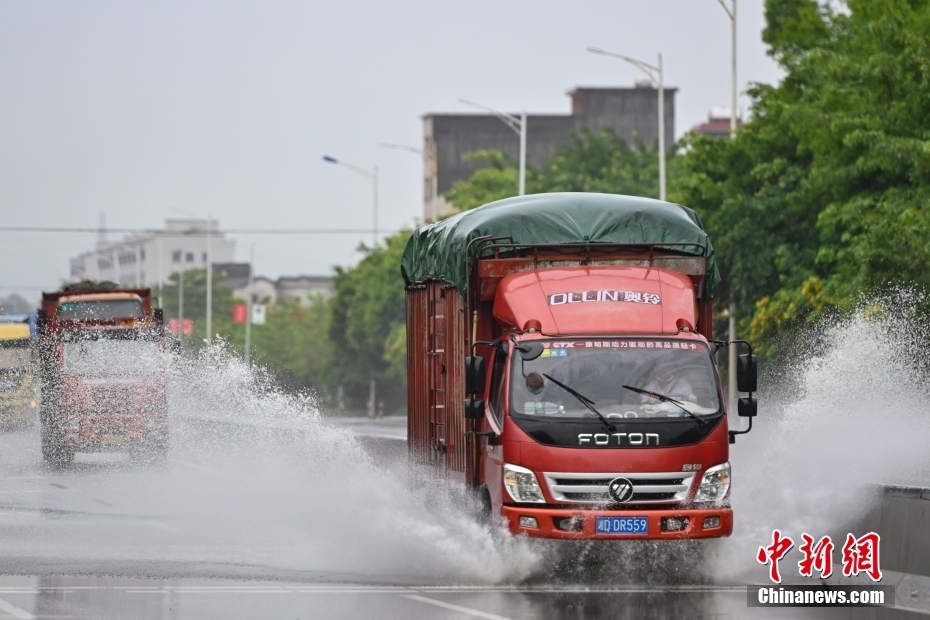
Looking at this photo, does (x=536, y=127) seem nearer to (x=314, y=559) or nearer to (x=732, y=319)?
(x=732, y=319)

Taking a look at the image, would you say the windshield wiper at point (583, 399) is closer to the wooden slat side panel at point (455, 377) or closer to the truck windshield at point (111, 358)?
the wooden slat side panel at point (455, 377)

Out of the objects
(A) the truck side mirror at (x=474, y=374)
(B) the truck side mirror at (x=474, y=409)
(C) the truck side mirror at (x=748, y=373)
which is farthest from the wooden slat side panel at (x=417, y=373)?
(C) the truck side mirror at (x=748, y=373)

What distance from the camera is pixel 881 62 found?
32094mm

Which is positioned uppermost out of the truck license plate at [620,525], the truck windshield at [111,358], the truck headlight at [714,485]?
the truck windshield at [111,358]

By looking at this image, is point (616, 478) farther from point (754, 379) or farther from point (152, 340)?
point (152, 340)

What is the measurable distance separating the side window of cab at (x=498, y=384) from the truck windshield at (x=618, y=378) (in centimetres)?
28

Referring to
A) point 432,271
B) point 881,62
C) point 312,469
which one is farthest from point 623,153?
point 432,271

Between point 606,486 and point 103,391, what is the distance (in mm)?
17956

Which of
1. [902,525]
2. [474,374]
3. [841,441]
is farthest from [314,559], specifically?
[841,441]

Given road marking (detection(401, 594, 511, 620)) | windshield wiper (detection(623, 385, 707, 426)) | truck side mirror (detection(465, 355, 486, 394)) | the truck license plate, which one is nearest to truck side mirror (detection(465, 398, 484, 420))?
truck side mirror (detection(465, 355, 486, 394))

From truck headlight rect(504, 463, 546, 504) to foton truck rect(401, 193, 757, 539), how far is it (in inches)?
0.4

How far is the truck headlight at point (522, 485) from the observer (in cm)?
1488

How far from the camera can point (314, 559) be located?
16891mm

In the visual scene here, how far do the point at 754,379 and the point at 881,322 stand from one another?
571 inches
